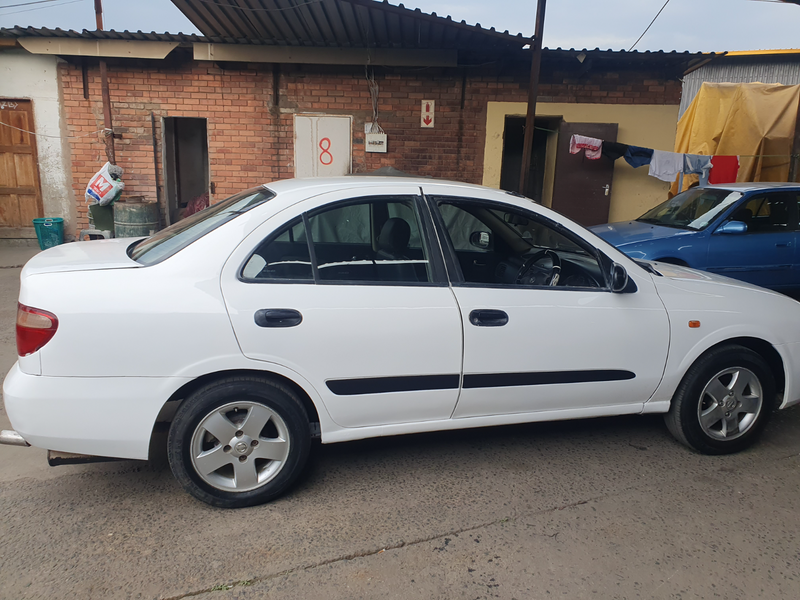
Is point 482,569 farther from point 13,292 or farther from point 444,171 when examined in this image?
point 444,171

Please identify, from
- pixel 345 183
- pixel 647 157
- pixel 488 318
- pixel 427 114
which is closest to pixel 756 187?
pixel 647 157

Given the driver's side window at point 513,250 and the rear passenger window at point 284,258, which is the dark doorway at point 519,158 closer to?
the driver's side window at point 513,250

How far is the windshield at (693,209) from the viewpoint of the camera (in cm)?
675

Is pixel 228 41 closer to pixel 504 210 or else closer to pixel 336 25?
pixel 336 25

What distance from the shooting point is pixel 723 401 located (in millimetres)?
3418

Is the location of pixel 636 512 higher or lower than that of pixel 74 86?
lower

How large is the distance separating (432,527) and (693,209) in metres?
6.00

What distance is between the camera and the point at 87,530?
8.66 feet

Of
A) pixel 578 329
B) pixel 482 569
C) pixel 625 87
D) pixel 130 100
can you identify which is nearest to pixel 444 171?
pixel 625 87

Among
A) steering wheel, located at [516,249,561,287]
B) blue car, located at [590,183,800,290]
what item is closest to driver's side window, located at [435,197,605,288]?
steering wheel, located at [516,249,561,287]

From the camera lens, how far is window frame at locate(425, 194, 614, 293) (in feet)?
9.81

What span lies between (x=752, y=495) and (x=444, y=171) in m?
7.20

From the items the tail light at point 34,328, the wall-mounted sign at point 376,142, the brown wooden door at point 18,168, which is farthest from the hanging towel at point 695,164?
the brown wooden door at point 18,168

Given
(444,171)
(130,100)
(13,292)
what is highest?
(130,100)
